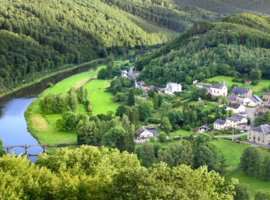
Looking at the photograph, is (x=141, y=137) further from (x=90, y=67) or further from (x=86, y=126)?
(x=90, y=67)

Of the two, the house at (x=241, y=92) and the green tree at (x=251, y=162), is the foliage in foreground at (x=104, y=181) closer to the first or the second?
the green tree at (x=251, y=162)

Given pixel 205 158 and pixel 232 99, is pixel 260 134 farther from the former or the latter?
pixel 232 99

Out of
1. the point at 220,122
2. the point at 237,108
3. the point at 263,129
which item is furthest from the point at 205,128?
the point at 237,108

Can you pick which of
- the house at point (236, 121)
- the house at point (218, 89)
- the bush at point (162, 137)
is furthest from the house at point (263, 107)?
the bush at point (162, 137)

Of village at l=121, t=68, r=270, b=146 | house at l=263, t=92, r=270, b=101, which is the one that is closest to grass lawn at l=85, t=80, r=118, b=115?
village at l=121, t=68, r=270, b=146

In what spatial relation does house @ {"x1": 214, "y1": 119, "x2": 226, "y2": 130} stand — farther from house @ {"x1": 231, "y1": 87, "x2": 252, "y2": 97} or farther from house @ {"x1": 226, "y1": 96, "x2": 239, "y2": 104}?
house @ {"x1": 231, "y1": 87, "x2": 252, "y2": 97}

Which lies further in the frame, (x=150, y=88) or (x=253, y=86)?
(x=150, y=88)
